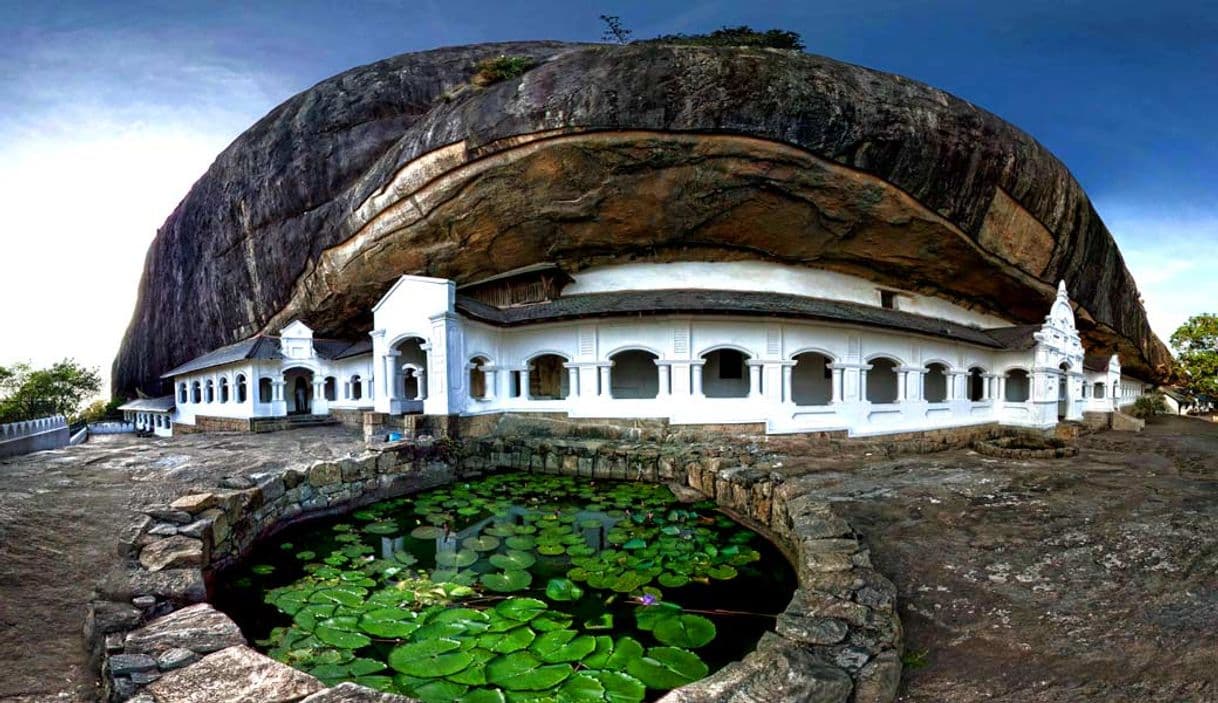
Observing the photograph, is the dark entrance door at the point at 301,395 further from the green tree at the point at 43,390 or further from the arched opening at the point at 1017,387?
the arched opening at the point at 1017,387

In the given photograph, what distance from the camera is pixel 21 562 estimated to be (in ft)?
14.9

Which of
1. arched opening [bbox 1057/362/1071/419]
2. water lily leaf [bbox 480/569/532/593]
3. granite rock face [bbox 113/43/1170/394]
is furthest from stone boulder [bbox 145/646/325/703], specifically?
arched opening [bbox 1057/362/1071/419]

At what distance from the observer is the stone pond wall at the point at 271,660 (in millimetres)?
2627

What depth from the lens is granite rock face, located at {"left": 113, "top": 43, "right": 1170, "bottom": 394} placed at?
1313 cm

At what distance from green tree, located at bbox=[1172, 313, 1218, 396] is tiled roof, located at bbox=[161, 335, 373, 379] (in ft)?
125

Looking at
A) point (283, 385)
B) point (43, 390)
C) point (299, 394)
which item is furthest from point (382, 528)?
point (43, 390)

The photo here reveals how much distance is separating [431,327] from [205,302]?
17.9 metres

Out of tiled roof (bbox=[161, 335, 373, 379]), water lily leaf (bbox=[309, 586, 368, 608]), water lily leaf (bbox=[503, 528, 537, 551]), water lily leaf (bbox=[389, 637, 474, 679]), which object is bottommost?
water lily leaf (bbox=[503, 528, 537, 551])

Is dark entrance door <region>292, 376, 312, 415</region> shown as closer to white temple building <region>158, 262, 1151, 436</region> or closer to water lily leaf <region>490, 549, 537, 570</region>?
white temple building <region>158, 262, 1151, 436</region>

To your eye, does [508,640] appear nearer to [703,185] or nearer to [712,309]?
[712,309]

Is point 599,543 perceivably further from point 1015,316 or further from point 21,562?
point 1015,316

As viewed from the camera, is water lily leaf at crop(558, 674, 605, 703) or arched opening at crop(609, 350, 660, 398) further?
arched opening at crop(609, 350, 660, 398)

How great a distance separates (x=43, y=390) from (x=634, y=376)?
3995 centimetres

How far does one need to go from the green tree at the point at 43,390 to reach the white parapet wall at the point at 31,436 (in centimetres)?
2593
